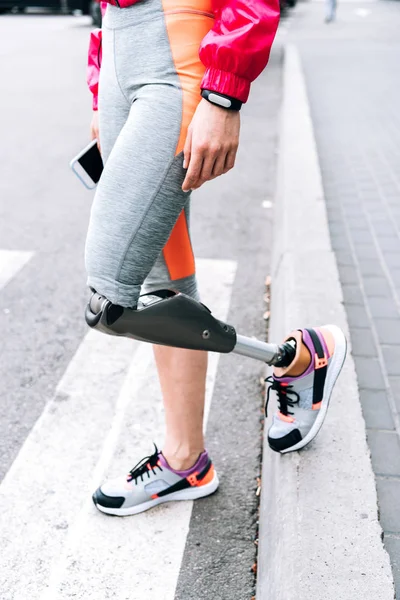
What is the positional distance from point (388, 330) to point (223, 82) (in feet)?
6.65

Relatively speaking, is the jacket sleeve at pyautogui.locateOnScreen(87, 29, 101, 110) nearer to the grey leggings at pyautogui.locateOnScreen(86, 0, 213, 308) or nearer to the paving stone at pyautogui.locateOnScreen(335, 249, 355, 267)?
the grey leggings at pyautogui.locateOnScreen(86, 0, 213, 308)

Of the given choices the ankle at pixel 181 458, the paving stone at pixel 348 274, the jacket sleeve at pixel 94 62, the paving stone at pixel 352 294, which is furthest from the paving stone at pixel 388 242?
the jacket sleeve at pixel 94 62

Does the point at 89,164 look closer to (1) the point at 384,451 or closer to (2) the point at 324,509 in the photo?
(2) the point at 324,509

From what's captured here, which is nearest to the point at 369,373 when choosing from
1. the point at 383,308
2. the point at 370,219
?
the point at 383,308

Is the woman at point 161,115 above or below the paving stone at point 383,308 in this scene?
above

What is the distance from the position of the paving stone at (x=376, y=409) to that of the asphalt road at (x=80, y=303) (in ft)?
1.31

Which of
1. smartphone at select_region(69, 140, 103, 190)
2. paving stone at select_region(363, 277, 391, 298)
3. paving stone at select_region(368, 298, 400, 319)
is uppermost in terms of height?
smartphone at select_region(69, 140, 103, 190)

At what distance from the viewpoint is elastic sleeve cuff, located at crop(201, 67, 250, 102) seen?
167 centimetres

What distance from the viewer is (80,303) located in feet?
13.0

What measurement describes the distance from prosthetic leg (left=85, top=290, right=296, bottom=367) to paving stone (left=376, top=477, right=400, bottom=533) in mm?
688

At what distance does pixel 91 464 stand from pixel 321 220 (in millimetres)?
2421

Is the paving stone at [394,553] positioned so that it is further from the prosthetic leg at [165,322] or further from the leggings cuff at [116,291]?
the leggings cuff at [116,291]

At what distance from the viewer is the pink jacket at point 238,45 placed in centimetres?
164

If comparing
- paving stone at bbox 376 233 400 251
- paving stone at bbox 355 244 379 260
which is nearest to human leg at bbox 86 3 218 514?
paving stone at bbox 355 244 379 260
